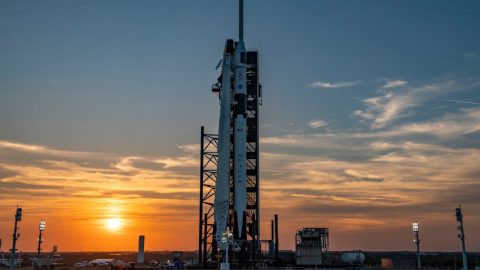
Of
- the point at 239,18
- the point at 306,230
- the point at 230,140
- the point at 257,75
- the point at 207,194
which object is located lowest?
the point at 306,230

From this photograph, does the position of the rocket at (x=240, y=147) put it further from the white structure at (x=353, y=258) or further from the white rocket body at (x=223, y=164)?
the white structure at (x=353, y=258)

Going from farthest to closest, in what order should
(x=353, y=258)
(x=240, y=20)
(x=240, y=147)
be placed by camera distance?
(x=353, y=258)
(x=240, y=20)
(x=240, y=147)

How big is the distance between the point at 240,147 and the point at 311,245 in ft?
81.1

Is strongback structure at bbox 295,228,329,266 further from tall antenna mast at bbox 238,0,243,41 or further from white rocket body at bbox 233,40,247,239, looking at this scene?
tall antenna mast at bbox 238,0,243,41

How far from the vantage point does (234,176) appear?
235 ft

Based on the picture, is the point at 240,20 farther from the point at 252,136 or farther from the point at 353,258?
the point at 353,258

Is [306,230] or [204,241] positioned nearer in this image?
[204,241]

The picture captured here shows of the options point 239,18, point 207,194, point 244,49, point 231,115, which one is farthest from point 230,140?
point 239,18

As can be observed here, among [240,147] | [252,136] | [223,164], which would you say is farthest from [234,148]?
[252,136]

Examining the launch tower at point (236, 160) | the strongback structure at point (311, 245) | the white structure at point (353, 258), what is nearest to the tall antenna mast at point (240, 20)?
the launch tower at point (236, 160)

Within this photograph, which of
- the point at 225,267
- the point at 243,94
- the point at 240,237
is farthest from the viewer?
the point at 243,94

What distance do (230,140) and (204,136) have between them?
14.9 feet

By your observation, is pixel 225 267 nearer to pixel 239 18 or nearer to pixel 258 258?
pixel 258 258

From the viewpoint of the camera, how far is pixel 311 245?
270ft
